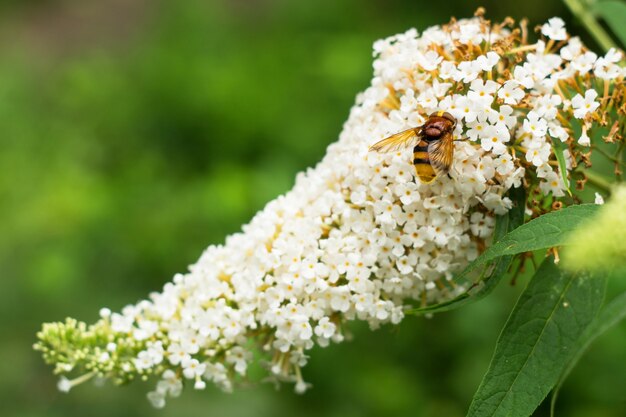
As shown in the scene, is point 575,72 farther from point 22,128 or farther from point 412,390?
point 22,128

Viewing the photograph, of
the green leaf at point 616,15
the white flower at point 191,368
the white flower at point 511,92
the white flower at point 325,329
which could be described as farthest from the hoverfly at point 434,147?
the white flower at point 191,368

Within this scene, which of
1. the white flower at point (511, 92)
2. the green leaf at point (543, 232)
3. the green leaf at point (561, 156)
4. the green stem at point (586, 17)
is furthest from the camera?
the green stem at point (586, 17)

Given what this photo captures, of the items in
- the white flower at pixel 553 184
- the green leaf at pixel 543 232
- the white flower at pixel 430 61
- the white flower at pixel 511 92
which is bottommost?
the green leaf at pixel 543 232

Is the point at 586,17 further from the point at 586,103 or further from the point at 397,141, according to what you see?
the point at 397,141

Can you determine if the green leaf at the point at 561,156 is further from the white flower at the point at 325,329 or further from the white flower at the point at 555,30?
the white flower at the point at 325,329

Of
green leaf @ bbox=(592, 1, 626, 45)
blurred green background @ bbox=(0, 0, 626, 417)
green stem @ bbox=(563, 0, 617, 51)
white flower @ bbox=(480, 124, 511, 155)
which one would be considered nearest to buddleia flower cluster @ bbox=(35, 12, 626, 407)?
white flower @ bbox=(480, 124, 511, 155)

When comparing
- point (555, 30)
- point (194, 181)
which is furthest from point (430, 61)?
point (194, 181)

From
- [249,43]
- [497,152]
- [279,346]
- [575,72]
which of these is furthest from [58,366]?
[249,43]
